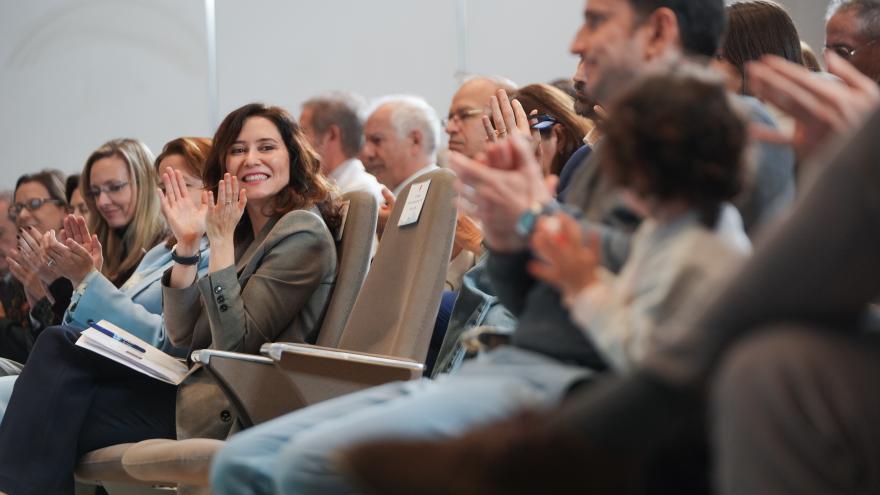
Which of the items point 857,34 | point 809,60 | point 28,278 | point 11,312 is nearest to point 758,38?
point 809,60

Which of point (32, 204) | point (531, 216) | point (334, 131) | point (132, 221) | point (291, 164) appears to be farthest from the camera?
point (334, 131)

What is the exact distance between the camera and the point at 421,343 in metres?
2.59

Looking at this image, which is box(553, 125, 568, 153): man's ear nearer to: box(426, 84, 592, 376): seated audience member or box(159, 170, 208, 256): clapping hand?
box(426, 84, 592, 376): seated audience member

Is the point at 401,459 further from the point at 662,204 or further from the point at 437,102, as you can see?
the point at 437,102

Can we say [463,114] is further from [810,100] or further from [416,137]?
[810,100]

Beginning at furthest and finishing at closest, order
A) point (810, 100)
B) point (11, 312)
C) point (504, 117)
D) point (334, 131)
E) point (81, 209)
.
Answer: point (334, 131)
point (81, 209)
point (11, 312)
point (504, 117)
point (810, 100)

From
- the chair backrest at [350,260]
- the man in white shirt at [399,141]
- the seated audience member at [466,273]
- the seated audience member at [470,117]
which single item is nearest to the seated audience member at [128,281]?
the chair backrest at [350,260]

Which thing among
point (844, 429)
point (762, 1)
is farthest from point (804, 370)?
point (762, 1)

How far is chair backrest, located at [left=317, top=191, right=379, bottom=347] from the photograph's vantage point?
293 centimetres

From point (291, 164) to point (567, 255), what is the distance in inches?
81.3

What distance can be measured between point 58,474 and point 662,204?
2.01 meters

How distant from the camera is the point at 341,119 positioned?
5.39 meters

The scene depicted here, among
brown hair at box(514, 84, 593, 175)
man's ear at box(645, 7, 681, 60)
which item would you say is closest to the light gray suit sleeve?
brown hair at box(514, 84, 593, 175)

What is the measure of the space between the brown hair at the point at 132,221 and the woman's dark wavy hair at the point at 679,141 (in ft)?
9.81
